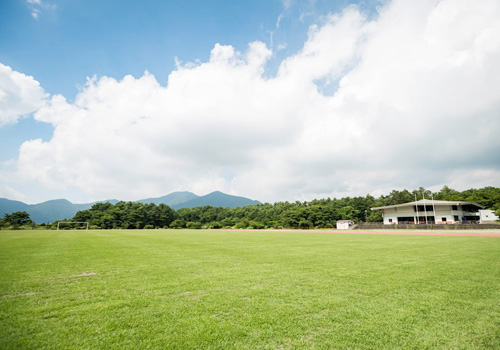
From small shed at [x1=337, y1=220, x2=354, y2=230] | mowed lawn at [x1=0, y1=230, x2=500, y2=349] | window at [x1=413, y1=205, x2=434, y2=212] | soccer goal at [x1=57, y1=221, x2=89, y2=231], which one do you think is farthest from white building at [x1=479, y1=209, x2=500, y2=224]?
soccer goal at [x1=57, y1=221, x2=89, y2=231]

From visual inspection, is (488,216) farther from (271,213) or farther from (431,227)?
(271,213)

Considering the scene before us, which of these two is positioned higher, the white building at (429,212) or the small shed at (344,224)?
the white building at (429,212)

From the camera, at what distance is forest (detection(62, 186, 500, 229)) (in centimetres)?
6926

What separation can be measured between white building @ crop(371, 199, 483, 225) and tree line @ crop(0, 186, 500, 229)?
6263mm

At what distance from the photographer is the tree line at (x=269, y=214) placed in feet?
227

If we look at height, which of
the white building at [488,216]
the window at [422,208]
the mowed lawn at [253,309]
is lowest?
the mowed lawn at [253,309]

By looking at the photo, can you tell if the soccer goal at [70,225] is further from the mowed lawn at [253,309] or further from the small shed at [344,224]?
the mowed lawn at [253,309]

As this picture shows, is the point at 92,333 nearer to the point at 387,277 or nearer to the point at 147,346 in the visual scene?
the point at 147,346

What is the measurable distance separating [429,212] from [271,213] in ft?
180

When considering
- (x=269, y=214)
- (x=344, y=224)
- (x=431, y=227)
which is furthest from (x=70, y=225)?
(x=431, y=227)

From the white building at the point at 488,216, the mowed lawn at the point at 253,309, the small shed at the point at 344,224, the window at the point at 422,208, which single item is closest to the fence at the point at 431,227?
the small shed at the point at 344,224

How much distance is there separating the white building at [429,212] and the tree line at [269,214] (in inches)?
247

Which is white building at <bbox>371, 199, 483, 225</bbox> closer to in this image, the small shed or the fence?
the small shed

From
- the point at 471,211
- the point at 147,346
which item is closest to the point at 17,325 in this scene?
the point at 147,346
